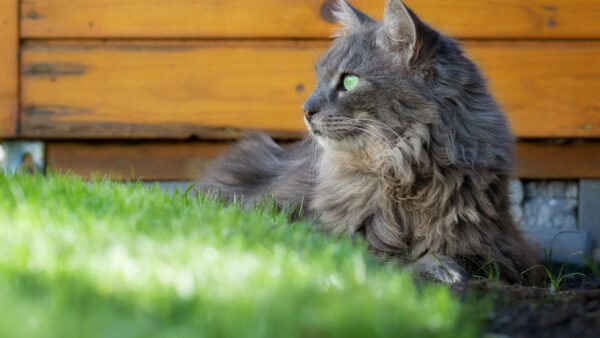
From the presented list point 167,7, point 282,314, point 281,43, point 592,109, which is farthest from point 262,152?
point 282,314

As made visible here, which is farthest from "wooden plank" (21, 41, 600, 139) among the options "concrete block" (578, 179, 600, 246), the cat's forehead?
the cat's forehead

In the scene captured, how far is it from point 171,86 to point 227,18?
1.91 feet

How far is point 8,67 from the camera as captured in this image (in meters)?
4.42

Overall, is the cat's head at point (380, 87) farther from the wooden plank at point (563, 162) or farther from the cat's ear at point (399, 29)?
the wooden plank at point (563, 162)

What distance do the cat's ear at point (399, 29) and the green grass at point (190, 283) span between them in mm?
975

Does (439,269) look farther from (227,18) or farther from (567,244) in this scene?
(227,18)

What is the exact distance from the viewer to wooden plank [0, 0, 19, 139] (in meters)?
4.41

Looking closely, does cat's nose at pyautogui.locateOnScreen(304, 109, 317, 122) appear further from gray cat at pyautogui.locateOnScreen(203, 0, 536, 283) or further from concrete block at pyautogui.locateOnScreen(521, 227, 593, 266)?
concrete block at pyautogui.locateOnScreen(521, 227, 593, 266)

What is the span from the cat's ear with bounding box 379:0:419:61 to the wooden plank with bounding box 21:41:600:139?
155 centimetres

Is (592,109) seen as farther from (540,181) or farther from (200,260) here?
(200,260)

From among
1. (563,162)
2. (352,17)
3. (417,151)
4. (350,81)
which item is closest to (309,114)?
(350,81)

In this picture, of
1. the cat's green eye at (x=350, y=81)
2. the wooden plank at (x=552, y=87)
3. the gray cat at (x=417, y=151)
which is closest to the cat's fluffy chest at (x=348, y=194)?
Result: the gray cat at (x=417, y=151)

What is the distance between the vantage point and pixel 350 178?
2.97m

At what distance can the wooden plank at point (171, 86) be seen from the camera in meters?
4.46
